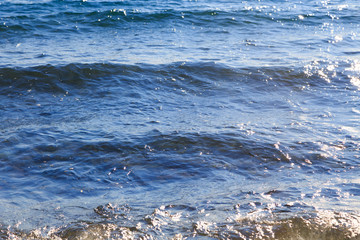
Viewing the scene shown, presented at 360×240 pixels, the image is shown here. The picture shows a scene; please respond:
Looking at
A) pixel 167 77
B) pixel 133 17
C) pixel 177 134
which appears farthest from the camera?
pixel 133 17

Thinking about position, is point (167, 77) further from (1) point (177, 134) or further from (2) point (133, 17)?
(2) point (133, 17)

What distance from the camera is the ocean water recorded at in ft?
11.4

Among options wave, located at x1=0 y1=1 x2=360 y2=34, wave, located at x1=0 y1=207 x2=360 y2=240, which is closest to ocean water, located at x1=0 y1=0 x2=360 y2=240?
wave, located at x1=0 y1=207 x2=360 y2=240

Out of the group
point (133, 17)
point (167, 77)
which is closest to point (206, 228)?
point (167, 77)

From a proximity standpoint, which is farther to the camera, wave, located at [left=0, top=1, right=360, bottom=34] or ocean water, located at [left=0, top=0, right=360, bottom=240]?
wave, located at [left=0, top=1, right=360, bottom=34]

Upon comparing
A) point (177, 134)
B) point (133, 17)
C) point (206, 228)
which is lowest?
point (177, 134)

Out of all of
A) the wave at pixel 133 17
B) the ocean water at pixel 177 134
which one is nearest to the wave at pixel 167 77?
the ocean water at pixel 177 134

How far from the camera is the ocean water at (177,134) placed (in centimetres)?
347

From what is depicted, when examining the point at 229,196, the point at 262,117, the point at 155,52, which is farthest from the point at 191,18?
the point at 229,196

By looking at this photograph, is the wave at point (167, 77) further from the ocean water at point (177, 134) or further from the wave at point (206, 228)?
the wave at point (206, 228)

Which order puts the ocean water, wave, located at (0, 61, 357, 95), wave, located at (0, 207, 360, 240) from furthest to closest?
wave, located at (0, 61, 357, 95), the ocean water, wave, located at (0, 207, 360, 240)

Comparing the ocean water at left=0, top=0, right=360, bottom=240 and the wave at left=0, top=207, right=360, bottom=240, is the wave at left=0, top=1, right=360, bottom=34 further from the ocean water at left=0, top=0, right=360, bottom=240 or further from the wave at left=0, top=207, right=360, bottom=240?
the wave at left=0, top=207, right=360, bottom=240

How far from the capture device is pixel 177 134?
5496mm

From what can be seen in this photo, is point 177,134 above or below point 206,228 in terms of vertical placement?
below
